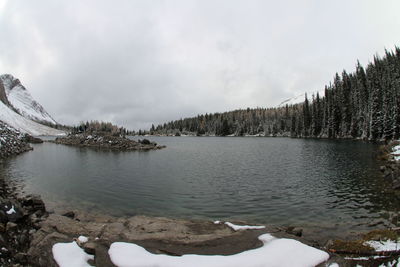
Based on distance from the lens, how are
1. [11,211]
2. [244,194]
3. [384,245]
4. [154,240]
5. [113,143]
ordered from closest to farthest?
[384,245]
[154,240]
[11,211]
[244,194]
[113,143]

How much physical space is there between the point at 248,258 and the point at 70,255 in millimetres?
6080

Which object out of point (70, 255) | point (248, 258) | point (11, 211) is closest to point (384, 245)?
point (248, 258)

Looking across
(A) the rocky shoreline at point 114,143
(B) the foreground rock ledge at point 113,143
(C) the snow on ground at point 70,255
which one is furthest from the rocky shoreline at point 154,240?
(B) the foreground rock ledge at point 113,143

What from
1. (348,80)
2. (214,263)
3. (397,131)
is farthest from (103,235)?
(348,80)

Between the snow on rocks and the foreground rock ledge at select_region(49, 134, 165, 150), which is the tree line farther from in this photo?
the snow on rocks

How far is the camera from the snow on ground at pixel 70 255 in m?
7.16

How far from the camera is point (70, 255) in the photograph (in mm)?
7590

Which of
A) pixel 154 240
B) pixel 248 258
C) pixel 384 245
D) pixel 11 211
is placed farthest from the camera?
pixel 11 211

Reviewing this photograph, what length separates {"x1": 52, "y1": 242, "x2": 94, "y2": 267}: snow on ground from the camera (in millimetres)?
7160

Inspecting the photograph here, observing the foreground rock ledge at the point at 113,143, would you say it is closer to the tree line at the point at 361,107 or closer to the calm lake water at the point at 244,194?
the calm lake water at the point at 244,194

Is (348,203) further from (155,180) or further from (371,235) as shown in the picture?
(155,180)

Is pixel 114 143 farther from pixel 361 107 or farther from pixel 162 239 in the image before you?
pixel 361 107

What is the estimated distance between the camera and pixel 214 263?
628cm

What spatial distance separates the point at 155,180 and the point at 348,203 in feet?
68.4
